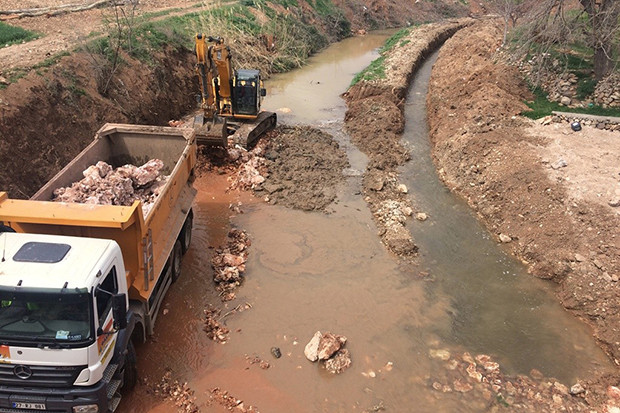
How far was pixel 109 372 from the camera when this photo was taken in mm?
5598

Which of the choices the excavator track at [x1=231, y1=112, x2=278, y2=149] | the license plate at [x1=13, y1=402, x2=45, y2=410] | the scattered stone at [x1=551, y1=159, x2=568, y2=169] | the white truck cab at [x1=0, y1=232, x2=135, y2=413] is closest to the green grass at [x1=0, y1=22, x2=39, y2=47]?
the excavator track at [x1=231, y1=112, x2=278, y2=149]

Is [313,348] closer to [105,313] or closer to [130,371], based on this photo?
[130,371]

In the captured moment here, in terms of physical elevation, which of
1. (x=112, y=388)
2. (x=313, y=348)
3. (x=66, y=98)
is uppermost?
(x=66, y=98)

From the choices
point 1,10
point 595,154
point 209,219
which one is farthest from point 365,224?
point 1,10

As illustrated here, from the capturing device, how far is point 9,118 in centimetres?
1073

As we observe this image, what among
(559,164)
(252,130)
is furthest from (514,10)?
(252,130)

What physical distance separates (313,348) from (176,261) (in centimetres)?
319

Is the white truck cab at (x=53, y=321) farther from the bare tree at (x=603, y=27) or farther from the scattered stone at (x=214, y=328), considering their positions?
the bare tree at (x=603, y=27)

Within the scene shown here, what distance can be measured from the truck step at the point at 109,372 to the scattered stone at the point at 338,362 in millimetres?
3311

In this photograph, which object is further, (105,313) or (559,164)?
(559,164)

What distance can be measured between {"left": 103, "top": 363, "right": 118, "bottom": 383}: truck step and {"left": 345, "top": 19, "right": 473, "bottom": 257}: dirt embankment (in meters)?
6.53

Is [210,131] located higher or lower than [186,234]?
higher

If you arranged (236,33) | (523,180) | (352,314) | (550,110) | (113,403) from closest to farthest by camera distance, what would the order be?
(113,403), (352,314), (523,180), (550,110), (236,33)

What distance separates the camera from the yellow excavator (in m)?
12.5
